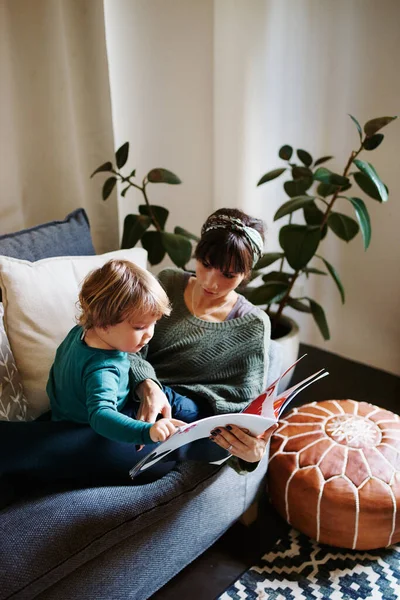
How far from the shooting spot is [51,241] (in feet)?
5.27

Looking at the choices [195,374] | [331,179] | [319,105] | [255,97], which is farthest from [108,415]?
[319,105]

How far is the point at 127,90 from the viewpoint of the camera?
208 centimetres

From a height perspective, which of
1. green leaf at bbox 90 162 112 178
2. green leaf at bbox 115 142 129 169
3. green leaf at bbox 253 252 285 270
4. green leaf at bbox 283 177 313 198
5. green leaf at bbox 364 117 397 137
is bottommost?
green leaf at bbox 253 252 285 270

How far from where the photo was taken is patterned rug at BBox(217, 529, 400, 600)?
1.38 metres

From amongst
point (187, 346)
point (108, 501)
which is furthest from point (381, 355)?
point (108, 501)

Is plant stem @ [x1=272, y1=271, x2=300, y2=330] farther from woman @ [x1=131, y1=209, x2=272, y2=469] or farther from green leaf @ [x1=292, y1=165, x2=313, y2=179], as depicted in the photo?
woman @ [x1=131, y1=209, x2=272, y2=469]

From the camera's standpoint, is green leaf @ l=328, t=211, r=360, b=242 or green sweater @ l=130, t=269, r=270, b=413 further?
green leaf @ l=328, t=211, r=360, b=242

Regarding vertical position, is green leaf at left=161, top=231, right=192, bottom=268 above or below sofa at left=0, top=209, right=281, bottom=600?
above

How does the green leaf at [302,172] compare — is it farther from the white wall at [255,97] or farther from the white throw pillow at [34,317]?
the white throw pillow at [34,317]

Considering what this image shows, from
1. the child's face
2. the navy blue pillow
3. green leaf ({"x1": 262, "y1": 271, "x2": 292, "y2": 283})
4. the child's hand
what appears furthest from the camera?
green leaf ({"x1": 262, "y1": 271, "x2": 292, "y2": 283})

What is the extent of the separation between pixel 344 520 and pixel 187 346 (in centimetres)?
59

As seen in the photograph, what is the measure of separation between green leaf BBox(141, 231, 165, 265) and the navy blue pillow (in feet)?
0.99

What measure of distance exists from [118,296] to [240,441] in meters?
0.40

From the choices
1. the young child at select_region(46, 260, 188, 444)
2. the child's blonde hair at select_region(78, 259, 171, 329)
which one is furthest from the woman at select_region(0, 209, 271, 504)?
the child's blonde hair at select_region(78, 259, 171, 329)
